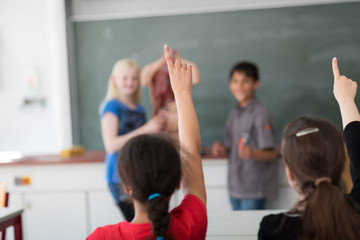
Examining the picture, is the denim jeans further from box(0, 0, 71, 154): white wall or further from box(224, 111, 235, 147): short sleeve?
box(0, 0, 71, 154): white wall

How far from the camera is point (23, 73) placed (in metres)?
3.73

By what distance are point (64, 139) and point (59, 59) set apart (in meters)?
0.75

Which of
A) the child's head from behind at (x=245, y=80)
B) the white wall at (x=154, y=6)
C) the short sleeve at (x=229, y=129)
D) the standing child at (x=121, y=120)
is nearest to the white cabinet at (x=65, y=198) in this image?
the short sleeve at (x=229, y=129)

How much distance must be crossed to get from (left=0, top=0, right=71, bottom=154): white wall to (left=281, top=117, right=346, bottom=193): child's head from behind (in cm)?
298

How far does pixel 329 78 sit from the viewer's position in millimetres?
3287

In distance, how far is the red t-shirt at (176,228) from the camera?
973mm

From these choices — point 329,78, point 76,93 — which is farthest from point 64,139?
point 329,78

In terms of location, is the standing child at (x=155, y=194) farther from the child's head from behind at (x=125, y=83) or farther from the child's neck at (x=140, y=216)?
the child's head from behind at (x=125, y=83)

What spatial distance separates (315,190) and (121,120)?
1.54 metres

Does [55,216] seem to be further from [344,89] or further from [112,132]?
[344,89]

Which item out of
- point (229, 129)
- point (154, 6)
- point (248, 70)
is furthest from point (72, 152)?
point (248, 70)

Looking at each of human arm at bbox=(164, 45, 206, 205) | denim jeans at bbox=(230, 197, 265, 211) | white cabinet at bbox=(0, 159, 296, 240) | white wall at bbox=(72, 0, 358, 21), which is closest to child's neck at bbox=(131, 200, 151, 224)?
human arm at bbox=(164, 45, 206, 205)

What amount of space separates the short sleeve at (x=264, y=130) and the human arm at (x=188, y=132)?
1250mm

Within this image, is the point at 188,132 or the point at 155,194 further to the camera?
the point at 188,132
